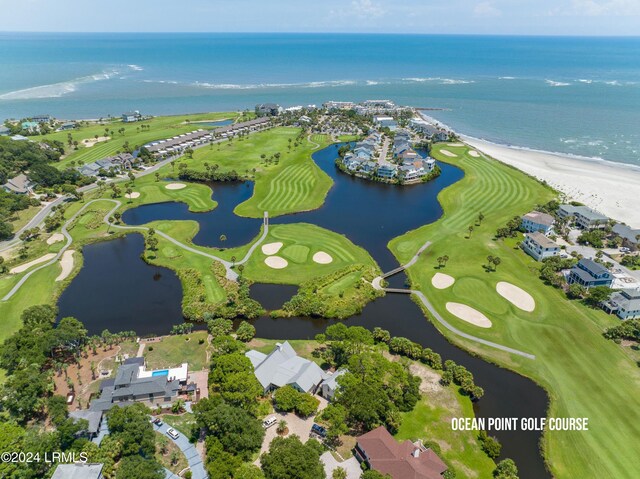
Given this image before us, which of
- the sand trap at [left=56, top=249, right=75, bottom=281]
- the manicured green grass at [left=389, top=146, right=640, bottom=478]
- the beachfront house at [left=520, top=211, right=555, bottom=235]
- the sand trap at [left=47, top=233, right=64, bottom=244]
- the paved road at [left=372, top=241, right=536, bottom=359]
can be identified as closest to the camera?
the manicured green grass at [left=389, top=146, right=640, bottom=478]

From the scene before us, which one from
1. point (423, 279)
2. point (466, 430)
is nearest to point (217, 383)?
point (466, 430)

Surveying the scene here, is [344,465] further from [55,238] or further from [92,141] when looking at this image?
[92,141]

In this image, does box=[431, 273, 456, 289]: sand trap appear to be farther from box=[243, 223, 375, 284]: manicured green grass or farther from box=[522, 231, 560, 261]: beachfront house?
box=[522, 231, 560, 261]: beachfront house

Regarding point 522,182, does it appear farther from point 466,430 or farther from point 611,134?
point 466,430

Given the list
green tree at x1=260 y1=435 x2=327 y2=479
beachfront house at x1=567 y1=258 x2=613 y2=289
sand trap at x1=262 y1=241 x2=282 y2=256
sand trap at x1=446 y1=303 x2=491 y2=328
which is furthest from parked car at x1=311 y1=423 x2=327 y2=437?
beachfront house at x1=567 y1=258 x2=613 y2=289

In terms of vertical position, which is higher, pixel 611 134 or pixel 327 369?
pixel 611 134

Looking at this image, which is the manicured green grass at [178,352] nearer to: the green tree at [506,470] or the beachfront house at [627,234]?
the green tree at [506,470]
